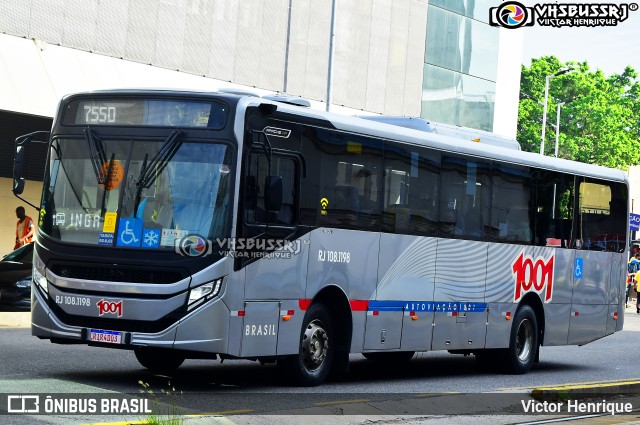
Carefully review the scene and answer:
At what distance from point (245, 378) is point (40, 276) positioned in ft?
9.94

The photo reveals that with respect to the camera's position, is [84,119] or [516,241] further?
[516,241]

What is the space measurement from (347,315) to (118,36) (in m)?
19.1

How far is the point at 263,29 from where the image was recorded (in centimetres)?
3703

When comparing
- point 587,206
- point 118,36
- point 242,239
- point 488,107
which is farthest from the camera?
point 488,107

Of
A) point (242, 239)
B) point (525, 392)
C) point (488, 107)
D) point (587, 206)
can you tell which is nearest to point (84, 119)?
point (242, 239)

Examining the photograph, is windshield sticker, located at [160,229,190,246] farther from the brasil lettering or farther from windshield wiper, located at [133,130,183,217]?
the brasil lettering

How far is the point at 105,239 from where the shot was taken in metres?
12.6

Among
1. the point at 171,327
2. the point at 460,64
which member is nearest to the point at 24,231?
the point at 171,327

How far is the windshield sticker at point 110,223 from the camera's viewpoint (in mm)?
12625

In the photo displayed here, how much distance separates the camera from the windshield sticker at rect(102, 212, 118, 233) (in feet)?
41.4

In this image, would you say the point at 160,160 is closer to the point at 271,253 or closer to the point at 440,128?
the point at 271,253

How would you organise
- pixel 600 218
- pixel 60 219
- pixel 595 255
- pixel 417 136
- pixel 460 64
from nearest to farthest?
pixel 60 219 < pixel 417 136 < pixel 595 255 < pixel 600 218 < pixel 460 64

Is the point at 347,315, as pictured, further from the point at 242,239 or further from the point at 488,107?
the point at 488,107

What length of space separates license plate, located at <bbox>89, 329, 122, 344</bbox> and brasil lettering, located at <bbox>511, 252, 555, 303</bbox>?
7626mm
